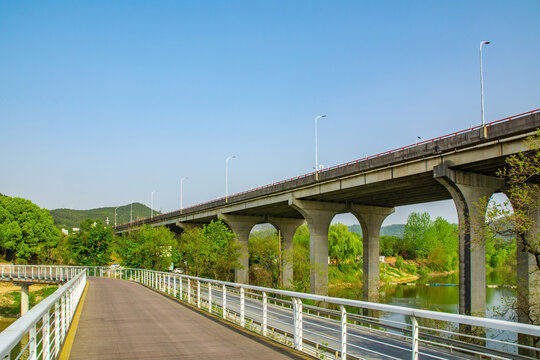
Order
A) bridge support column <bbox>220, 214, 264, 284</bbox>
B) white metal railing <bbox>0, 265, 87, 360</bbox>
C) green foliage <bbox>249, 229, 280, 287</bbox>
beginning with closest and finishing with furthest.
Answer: white metal railing <bbox>0, 265, 87, 360</bbox>, green foliage <bbox>249, 229, 280, 287</bbox>, bridge support column <bbox>220, 214, 264, 284</bbox>

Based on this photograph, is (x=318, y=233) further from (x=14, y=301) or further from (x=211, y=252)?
(x=14, y=301)

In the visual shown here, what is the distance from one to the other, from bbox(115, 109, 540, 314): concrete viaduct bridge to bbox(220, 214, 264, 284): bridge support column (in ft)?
0.47

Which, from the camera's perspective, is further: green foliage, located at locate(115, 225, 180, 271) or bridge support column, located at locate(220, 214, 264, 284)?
bridge support column, located at locate(220, 214, 264, 284)

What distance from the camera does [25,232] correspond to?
3036 inches

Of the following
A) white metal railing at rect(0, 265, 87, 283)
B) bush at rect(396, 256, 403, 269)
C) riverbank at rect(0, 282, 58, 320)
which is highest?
white metal railing at rect(0, 265, 87, 283)

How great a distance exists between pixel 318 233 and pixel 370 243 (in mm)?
6375

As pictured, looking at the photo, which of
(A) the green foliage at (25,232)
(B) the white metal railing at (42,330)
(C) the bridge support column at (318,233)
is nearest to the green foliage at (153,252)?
(C) the bridge support column at (318,233)

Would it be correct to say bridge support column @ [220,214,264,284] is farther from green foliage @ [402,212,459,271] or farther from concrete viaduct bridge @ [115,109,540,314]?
green foliage @ [402,212,459,271]

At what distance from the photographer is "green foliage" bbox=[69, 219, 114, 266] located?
74.8 meters

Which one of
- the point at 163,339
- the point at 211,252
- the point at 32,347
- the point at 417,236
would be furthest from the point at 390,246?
the point at 32,347

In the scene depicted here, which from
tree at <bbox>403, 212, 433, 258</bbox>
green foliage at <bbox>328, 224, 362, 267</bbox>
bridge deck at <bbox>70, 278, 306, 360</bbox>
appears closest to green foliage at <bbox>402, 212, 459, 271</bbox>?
tree at <bbox>403, 212, 433, 258</bbox>

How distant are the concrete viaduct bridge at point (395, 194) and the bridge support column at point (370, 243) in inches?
4.2

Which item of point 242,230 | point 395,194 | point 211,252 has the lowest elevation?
point 211,252

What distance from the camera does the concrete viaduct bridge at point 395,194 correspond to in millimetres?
26078
